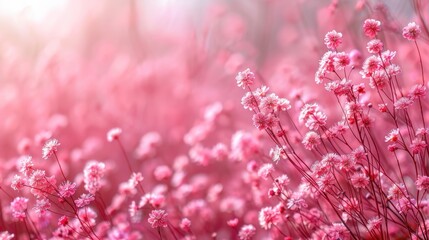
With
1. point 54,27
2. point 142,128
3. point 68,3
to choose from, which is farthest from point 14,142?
point 68,3

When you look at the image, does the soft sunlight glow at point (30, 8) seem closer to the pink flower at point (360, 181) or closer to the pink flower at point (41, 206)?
the pink flower at point (41, 206)

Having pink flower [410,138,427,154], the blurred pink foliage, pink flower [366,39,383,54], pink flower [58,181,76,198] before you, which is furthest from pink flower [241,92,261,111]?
pink flower [58,181,76,198]

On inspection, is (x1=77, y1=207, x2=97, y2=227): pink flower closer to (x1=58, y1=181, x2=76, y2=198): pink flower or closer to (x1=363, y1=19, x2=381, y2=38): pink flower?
(x1=58, y1=181, x2=76, y2=198): pink flower

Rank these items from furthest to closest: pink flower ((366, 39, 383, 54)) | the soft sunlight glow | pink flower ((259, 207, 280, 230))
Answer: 1. the soft sunlight glow
2. pink flower ((259, 207, 280, 230))
3. pink flower ((366, 39, 383, 54))

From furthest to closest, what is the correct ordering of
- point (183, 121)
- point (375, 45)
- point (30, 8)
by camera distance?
1. point (183, 121)
2. point (30, 8)
3. point (375, 45)

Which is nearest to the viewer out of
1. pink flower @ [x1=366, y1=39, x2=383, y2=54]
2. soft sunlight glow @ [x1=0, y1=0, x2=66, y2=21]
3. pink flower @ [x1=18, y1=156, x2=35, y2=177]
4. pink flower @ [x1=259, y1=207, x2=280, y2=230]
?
pink flower @ [x1=366, y1=39, x2=383, y2=54]

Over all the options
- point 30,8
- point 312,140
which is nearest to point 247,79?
point 312,140

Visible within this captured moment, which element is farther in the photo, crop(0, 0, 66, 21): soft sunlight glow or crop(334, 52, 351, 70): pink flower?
crop(0, 0, 66, 21): soft sunlight glow

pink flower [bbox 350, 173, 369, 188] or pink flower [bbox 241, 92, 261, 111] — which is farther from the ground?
pink flower [bbox 241, 92, 261, 111]

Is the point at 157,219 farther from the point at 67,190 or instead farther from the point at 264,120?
the point at 264,120
